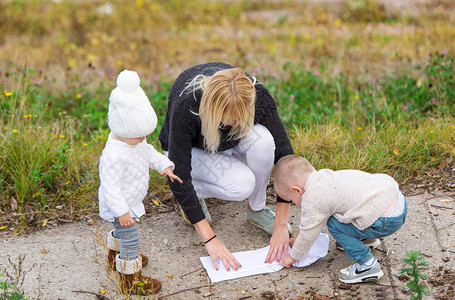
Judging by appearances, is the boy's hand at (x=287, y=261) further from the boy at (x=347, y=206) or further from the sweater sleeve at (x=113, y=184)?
the sweater sleeve at (x=113, y=184)

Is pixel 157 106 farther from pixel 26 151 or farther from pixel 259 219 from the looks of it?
A: pixel 259 219

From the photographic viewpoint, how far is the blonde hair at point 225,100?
2572 millimetres

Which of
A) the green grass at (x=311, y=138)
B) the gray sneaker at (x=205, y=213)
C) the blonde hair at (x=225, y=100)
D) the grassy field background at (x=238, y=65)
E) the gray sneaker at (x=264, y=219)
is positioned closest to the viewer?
the blonde hair at (x=225, y=100)

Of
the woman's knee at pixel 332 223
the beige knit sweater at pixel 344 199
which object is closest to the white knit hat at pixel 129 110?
the beige knit sweater at pixel 344 199

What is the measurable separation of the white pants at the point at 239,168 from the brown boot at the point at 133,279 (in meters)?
0.70

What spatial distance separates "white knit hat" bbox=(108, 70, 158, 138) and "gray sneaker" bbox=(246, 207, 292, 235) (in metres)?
1.14

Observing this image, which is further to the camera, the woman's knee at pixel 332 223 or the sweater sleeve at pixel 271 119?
the sweater sleeve at pixel 271 119

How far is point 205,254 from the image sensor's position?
10.3 ft

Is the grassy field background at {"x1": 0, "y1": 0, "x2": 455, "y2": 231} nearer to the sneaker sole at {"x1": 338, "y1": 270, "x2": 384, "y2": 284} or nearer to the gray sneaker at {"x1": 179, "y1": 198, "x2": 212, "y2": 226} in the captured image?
the gray sneaker at {"x1": 179, "y1": 198, "x2": 212, "y2": 226}

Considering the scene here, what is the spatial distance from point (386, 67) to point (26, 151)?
12.8ft

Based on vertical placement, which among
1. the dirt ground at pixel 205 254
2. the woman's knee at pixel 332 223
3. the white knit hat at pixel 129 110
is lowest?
the dirt ground at pixel 205 254

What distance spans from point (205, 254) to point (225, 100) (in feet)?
3.47

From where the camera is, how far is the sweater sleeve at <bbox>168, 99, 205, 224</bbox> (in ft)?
9.31

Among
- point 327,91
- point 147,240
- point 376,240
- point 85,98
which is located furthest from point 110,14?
point 376,240
